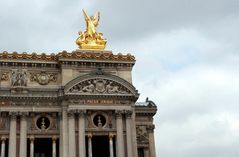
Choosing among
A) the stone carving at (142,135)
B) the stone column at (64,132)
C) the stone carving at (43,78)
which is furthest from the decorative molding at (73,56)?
the stone carving at (142,135)

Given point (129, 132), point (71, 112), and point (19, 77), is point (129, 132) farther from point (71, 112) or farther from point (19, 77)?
point (19, 77)

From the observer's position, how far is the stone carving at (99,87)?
141 ft

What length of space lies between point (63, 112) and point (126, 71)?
23.5 feet

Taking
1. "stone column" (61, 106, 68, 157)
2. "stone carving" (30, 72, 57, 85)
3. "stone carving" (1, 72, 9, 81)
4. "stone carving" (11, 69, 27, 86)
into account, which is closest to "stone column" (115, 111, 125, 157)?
"stone column" (61, 106, 68, 157)

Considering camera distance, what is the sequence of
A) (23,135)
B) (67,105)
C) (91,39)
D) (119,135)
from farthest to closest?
(91,39) → (67,105) → (119,135) → (23,135)

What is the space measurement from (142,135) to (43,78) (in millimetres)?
11510

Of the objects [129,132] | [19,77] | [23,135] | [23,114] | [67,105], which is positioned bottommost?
[23,135]

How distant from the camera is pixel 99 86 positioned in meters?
43.6

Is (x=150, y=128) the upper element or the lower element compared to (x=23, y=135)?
upper

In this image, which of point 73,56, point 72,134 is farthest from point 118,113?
point 73,56

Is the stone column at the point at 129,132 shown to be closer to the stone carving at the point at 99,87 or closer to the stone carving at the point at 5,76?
the stone carving at the point at 99,87

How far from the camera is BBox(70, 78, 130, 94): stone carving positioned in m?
43.0

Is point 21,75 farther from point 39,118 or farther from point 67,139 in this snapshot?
point 67,139

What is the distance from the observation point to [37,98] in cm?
4250
